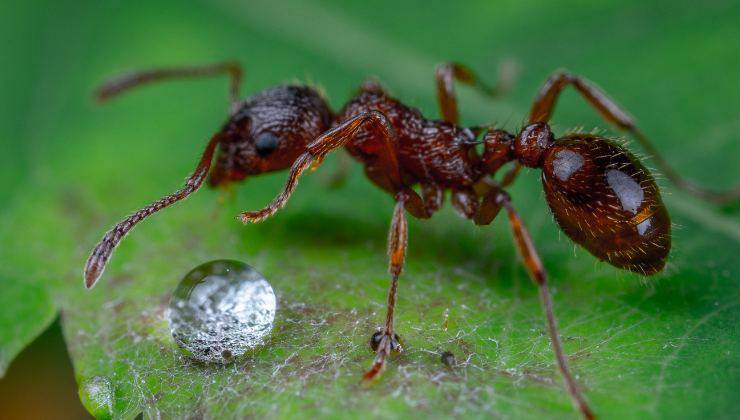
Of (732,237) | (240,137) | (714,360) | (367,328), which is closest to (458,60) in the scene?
(240,137)

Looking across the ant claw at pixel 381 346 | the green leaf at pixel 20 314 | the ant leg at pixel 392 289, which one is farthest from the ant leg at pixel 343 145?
the green leaf at pixel 20 314

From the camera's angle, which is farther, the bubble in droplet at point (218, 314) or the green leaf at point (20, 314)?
the green leaf at point (20, 314)

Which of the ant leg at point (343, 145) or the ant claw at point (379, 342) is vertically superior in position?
the ant leg at point (343, 145)

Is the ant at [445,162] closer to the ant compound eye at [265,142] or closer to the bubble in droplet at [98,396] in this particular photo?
the ant compound eye at [265,142]

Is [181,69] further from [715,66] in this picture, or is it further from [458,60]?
[715,66]

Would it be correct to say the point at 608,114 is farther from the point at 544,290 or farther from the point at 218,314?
the point at 218,314

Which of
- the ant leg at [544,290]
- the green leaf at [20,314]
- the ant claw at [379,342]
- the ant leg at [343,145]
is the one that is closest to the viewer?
the ant leg at [544,290]

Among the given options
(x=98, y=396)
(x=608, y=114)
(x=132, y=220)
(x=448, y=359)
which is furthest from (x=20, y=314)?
(x=608, y=114)
